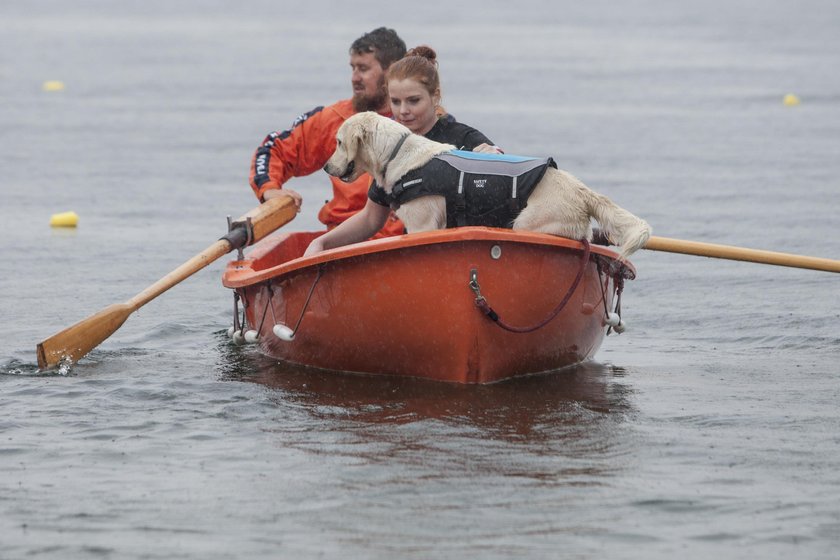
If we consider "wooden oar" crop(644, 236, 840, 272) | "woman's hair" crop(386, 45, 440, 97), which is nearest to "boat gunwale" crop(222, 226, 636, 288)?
"wooden oar" crop(644, 236, 840, 272)

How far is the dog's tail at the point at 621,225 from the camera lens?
697 cm

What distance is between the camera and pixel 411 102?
25.0 ft

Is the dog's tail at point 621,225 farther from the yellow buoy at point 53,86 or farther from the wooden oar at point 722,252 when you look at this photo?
the yellow buoy at point 53,86

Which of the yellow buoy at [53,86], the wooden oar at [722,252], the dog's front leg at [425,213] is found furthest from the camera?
the yellow buoy at [53,86]

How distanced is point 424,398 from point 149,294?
210cm

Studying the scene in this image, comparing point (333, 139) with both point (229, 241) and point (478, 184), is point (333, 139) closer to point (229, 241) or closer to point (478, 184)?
point (229, 241)

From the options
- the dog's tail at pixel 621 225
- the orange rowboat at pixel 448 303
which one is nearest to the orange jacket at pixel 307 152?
the orange rowboat at pixel 448 303

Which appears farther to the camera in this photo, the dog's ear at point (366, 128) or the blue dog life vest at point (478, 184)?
the dog's ear at point (366, 128)

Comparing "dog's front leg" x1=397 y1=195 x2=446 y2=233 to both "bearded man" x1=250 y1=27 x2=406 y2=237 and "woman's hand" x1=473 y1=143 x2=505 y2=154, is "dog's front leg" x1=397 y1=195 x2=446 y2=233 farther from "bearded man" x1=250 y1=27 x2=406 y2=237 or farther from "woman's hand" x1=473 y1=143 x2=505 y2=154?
"bearded man" x1=250 y1=27 x2=406 y2=237

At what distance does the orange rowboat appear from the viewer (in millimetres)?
6938

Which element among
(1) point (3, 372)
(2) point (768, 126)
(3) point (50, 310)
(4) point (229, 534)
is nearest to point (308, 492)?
(4) point (229, 534)

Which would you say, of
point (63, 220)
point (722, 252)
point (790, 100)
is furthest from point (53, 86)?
point (722, 252)

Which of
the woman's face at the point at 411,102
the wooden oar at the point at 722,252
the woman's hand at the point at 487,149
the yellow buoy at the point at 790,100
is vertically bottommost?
the wooden oar at the point at 722,252

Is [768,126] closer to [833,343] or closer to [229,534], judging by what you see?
[833,343]
